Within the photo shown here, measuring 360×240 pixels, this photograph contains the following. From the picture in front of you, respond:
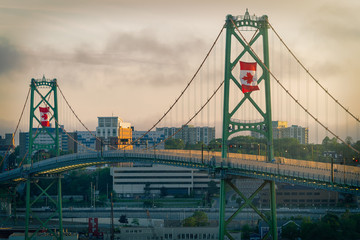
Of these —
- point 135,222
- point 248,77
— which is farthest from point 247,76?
point 135,222

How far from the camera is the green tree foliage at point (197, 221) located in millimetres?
95062

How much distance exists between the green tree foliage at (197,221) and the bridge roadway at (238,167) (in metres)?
15.3

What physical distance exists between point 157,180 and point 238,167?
278 feet

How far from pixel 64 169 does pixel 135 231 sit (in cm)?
1127

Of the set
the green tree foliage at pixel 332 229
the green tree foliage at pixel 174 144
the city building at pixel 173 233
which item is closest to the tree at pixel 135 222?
the city building at pixel 173 233

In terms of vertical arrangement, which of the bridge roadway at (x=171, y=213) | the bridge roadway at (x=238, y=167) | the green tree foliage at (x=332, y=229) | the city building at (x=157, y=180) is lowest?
the bridge roadway at (x=171, y=213)

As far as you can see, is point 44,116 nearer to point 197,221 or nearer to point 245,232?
point 197,221

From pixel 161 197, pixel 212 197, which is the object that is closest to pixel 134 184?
pixel 161 197

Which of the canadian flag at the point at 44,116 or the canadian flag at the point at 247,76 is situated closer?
the canadian flag at the point at 247,76

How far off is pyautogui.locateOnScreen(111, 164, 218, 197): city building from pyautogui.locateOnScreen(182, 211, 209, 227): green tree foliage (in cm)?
4357

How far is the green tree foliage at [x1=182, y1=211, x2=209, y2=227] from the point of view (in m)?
95.1

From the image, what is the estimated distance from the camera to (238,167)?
61844mm

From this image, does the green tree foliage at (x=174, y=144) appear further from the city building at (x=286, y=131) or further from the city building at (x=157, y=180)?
the city building at (x=157, y=180)

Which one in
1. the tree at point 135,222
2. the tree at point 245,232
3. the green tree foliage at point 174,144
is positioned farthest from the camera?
the green tree foliage at point 174,144
